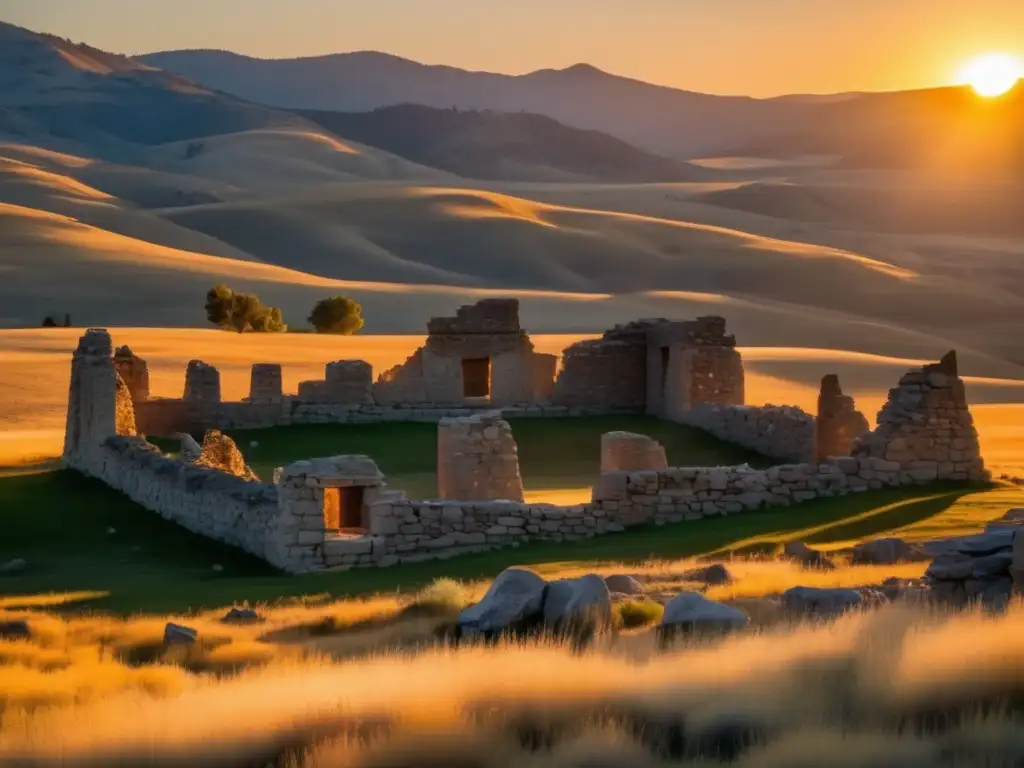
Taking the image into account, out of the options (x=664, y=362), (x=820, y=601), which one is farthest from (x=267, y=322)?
(x=820, y=601)

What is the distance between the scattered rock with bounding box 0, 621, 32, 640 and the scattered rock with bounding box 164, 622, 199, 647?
135 cm

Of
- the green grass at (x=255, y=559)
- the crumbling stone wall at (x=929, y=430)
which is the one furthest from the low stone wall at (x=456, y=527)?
the crumbling stone wall at (x=929, y=430)

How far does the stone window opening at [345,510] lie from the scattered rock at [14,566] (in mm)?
3650

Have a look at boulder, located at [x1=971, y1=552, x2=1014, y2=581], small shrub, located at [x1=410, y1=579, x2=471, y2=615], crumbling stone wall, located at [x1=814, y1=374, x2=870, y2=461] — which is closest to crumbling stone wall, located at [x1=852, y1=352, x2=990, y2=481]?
crumbling stone wall, located at [x1=814, y1=374, x2=870, y2=461]

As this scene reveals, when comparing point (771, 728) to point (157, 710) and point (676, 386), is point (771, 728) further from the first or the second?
point (676, 386)

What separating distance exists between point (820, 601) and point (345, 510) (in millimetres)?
10346

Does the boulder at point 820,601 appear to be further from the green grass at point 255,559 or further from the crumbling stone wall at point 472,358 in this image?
the crumbling stone wall at point 472,358

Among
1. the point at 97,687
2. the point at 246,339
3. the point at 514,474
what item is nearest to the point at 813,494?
the point at 514,474

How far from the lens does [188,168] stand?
17850 centimetres

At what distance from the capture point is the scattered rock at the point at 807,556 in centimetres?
1706

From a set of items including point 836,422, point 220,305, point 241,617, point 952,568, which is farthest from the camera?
point 220,305

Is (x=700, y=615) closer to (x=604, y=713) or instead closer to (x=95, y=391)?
(x=604, y=713)

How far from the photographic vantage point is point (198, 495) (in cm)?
2356

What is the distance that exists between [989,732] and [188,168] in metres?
175
